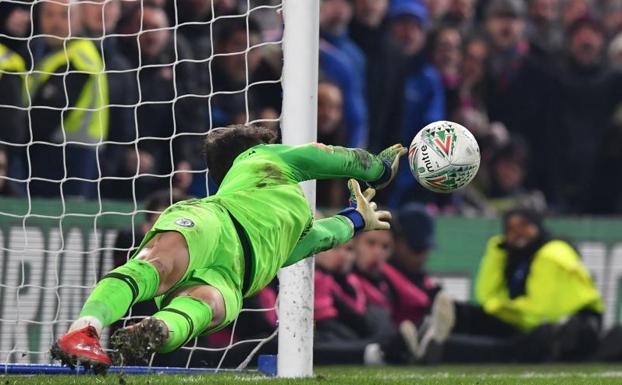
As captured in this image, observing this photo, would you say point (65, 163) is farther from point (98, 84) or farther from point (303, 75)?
point (303, 75)

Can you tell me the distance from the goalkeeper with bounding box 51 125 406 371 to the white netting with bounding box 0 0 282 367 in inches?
81.4

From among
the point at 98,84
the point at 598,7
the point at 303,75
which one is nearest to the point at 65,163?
the point at 98,84

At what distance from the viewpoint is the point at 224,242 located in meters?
6.19

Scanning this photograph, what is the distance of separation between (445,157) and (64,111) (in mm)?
3822

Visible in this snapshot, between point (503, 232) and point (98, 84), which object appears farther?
point (503, 232)

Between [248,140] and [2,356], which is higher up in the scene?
[248,140]

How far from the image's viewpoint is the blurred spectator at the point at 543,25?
1460 centimetres

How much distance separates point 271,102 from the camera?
10.7 m

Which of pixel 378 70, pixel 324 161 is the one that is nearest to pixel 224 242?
pixel 324 161

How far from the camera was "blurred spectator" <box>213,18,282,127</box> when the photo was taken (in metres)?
10.4

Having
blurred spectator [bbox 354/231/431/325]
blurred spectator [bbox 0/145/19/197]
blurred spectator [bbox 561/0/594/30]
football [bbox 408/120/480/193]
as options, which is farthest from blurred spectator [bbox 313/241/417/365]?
blurred spectator [bbox 561/0/594/30]

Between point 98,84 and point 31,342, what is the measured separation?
190 centimetres

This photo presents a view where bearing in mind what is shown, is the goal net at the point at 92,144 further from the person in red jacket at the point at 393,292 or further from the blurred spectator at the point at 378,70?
the blurred spectator at the point at 378,70

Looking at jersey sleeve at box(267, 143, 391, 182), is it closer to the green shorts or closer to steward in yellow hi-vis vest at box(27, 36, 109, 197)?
the green shorts
